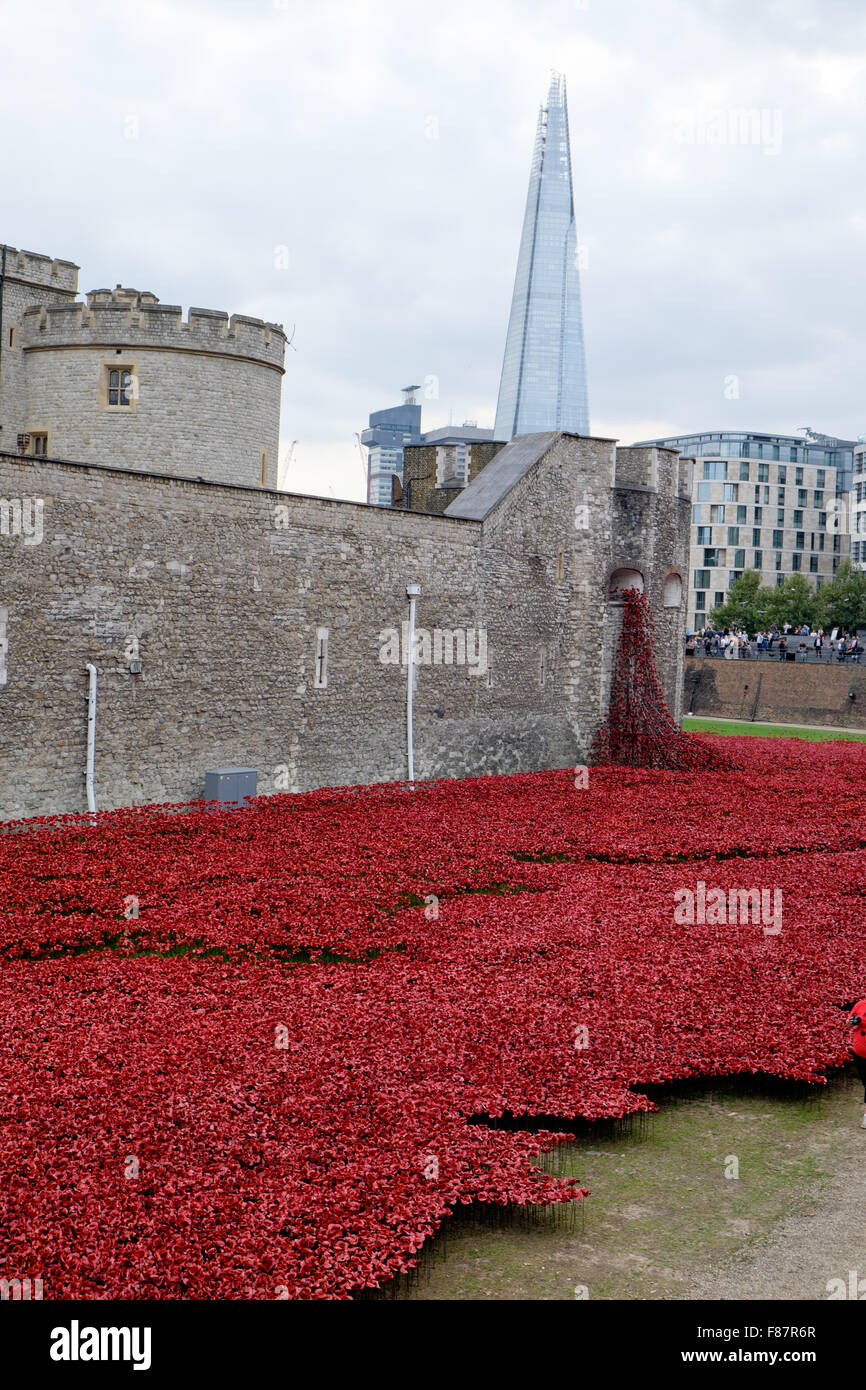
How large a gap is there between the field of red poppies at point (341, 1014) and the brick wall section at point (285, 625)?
6.10ft

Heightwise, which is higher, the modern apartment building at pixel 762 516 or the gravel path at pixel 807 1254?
the modern apartment building at pixel 762 516

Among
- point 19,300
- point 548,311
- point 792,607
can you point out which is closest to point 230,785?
point 19,300

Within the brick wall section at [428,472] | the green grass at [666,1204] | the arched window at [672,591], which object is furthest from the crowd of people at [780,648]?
the green grass at [666,1204]

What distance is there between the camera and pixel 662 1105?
936 cm

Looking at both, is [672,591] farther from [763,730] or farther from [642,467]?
[763,730]

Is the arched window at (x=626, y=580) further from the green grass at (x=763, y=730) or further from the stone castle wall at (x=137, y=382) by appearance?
the green grass at (x=763, y=730)

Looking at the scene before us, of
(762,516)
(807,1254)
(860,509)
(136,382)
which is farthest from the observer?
(762,516)

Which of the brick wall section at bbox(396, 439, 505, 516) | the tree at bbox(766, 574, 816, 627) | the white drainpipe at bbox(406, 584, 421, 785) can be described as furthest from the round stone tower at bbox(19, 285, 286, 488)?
the tree at bbox(766, 574, 816, 627)

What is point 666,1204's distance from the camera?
297 inches

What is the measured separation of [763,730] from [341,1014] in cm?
3882

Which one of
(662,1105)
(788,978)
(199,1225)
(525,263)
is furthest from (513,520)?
(525,263)

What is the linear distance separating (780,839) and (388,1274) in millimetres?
14549

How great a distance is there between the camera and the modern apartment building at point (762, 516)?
127 metres
